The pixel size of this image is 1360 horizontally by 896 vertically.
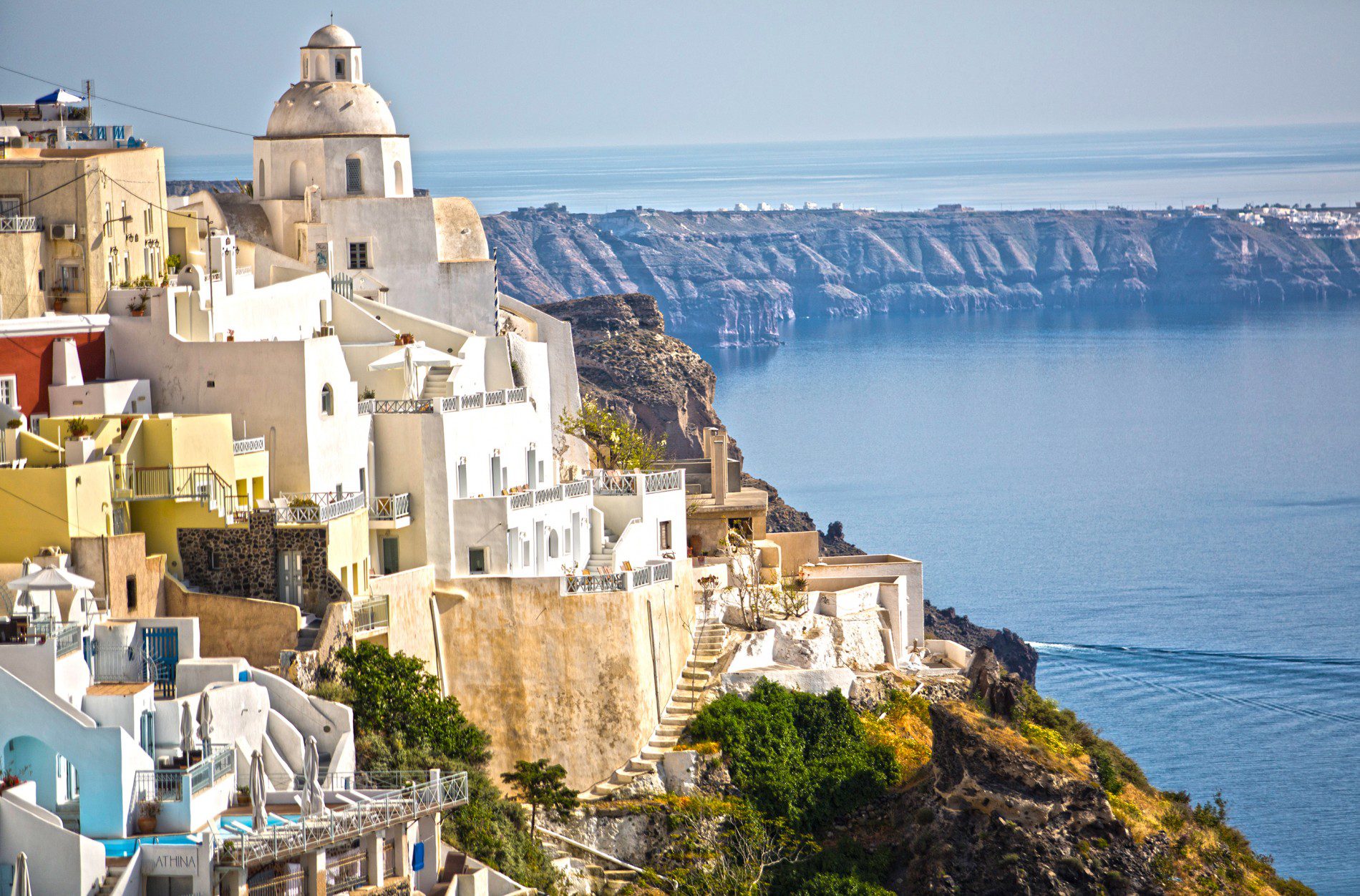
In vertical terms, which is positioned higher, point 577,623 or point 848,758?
point 577,623

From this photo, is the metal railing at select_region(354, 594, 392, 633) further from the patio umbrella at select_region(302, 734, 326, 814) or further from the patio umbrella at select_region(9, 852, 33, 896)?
the patio umbrella at select_region(9, 852, 33, 896)

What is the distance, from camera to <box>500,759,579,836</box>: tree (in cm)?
4250

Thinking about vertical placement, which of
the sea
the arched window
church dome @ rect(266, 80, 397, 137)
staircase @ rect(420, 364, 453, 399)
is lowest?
the sea

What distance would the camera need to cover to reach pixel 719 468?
193 ft

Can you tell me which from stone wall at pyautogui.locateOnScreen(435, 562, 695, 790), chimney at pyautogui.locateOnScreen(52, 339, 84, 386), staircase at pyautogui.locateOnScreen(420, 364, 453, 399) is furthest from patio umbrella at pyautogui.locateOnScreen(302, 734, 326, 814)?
staircase at pyautogui.locateOnScreen(420, 364, 453, 399)

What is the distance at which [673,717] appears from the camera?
46.8m

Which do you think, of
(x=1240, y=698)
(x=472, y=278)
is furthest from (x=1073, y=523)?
(x=472, y=278)

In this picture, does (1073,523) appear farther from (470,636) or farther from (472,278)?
(470,636)

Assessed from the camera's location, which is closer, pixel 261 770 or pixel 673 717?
pixel 261 770

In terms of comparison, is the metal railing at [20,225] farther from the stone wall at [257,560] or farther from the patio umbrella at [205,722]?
the patio umbrella at [205,722]

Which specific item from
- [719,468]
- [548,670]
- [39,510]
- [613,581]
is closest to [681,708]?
[613,581]

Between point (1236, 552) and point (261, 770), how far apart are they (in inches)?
4201

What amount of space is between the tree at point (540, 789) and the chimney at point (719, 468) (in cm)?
1579

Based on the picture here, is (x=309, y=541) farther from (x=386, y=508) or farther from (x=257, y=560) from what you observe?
(x=386, y=508)
